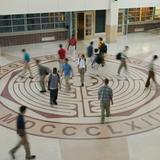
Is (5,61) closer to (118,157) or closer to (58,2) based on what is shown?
(58,2)

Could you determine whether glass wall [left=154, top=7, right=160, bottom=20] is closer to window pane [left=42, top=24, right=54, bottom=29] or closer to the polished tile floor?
window pane [left=42, top=24, right=54, bottom=29]

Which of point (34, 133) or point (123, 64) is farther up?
point (123, 64)

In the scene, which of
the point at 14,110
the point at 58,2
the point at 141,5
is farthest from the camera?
the point at 141,5

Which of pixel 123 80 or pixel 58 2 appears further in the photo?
pixel 58 2

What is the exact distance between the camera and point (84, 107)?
10.8 metres

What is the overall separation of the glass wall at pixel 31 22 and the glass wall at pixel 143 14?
5.96 m

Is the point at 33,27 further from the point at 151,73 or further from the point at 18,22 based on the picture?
the point at 151,73

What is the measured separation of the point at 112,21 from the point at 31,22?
5.40 meters

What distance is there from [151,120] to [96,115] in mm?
1806

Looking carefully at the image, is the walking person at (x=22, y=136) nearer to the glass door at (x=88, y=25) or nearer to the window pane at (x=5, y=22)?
the window pane at (x=5, y=22)

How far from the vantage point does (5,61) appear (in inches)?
628

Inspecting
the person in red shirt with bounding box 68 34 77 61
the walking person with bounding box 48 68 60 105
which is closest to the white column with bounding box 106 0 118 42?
the person in red shirt with bounding box 68 34 77 61

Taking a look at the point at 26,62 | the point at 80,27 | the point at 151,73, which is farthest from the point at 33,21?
the point at 151,73

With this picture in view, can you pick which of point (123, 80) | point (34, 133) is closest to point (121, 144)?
point (34, 133)
